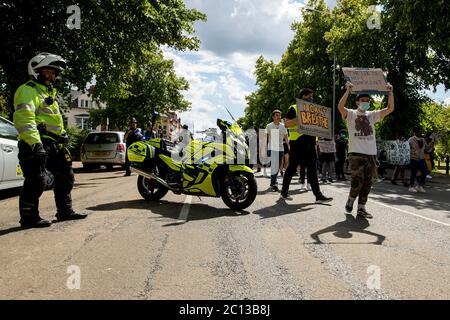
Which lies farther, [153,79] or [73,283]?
[153,79]

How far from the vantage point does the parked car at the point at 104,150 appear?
17.0 meters

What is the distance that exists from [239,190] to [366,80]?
2.66 meters

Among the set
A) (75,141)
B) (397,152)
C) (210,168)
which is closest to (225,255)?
(210,168)

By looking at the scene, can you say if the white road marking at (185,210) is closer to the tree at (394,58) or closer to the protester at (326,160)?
the protester at (326,160)

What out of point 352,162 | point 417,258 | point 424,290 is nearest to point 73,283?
point 424,290

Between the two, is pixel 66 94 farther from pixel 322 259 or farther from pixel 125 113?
pixel 125 113

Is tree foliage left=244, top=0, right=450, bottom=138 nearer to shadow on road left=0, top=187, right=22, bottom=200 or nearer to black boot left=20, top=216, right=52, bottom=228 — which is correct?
shadow on road left=0, top=187, right=22, bottom=200

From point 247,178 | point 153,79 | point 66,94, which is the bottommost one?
point 247,178

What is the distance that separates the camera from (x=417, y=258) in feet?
13.0

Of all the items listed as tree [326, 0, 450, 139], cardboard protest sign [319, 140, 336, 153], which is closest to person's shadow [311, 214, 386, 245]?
cardboard protest sign [319, 140, 336, 153]

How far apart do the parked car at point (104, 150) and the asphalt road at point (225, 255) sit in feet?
34.0

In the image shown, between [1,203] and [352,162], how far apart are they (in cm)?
618

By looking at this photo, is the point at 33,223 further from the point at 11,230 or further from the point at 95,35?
→ the point at 95,35

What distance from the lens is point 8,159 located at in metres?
7.50
